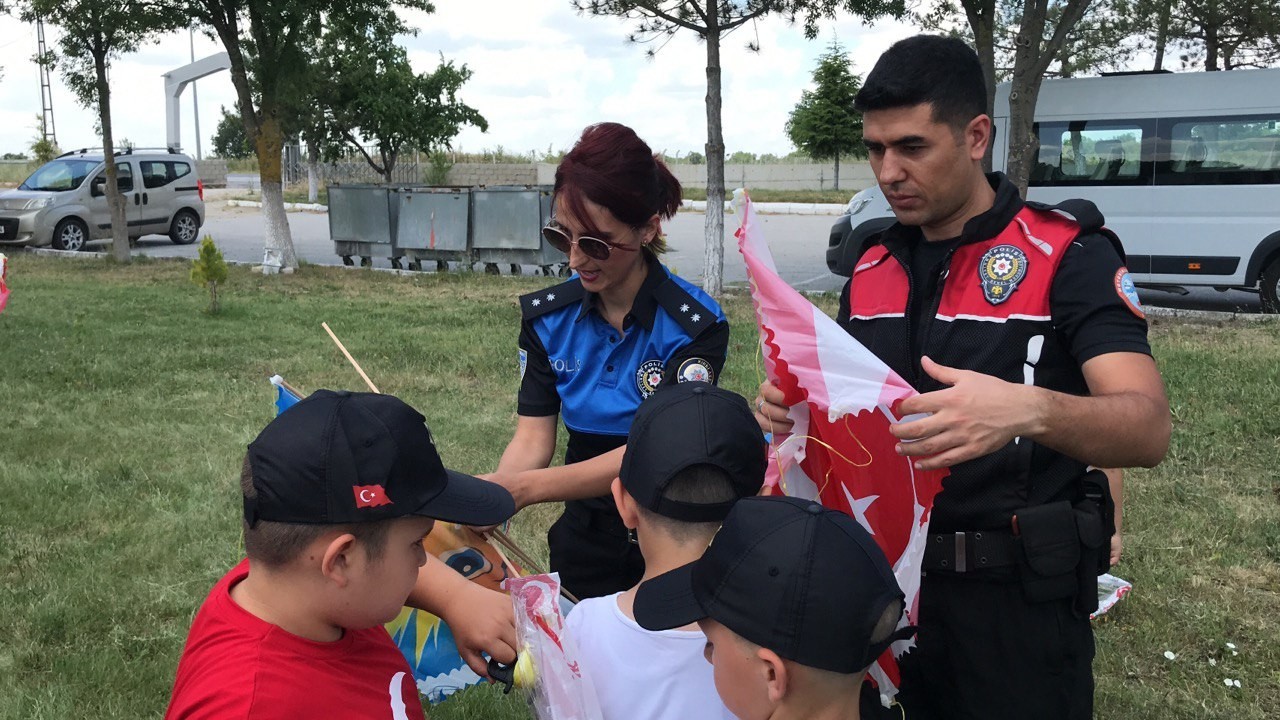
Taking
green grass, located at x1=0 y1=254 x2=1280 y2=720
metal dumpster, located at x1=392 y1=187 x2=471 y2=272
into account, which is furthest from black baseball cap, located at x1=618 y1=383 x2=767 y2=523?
metal dumpster, located at x1=392 y1=187 x2=471 y2=272

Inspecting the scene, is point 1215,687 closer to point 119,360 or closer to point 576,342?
point 576,342

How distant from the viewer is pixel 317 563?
5.75 ft

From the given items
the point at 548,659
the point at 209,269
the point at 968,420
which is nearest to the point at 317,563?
the point at 548,659

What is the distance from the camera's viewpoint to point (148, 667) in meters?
3.88

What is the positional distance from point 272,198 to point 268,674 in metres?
14.8

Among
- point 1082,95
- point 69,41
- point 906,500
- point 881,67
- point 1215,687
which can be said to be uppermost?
point 69,41

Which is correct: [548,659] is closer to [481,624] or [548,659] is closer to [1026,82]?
[481,624]

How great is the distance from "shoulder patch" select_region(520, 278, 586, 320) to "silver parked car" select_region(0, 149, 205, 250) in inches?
678

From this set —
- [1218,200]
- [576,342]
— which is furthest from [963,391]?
[1218,200]

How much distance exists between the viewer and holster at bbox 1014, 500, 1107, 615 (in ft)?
6.73

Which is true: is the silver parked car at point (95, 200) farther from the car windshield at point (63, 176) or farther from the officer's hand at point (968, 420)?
the officer's hand at point (968, 420)

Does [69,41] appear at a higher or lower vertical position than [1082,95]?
higher

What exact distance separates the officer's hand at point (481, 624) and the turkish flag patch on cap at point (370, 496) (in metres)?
0.54

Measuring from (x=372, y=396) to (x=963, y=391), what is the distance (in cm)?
102
